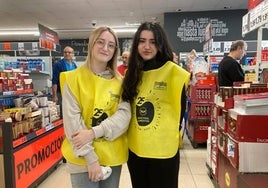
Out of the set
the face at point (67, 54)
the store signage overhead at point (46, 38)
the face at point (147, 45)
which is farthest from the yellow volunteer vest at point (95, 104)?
the store signage overhead at point (46, 38)

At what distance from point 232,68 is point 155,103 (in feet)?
10.9

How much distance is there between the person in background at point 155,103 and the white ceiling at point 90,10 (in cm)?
672

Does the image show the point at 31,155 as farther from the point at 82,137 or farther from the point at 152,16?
the point at 152,16

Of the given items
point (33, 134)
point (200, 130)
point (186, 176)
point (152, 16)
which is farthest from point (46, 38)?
point (152, 16)

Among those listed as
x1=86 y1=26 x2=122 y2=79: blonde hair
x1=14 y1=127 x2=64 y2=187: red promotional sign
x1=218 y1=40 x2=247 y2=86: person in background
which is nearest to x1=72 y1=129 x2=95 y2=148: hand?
x1=86 y1=26 x2=122 y2=79: blonde hair

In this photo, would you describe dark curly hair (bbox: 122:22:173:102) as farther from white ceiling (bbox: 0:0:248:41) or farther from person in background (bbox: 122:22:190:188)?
white ceiling (bbox: 0:0:248:41)

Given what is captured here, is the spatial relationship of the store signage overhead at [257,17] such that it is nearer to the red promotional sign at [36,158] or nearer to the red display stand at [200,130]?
the red display stand at [200,130]

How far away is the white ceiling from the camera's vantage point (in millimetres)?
8117

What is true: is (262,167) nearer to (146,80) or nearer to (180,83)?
(180,83)

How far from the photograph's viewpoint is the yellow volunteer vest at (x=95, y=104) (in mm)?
1496

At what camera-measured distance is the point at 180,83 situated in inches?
61.6

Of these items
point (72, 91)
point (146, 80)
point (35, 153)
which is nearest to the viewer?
point (72, 91)

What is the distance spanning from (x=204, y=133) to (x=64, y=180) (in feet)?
8.72

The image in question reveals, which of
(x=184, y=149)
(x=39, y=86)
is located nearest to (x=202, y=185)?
(x=184, y=149)
